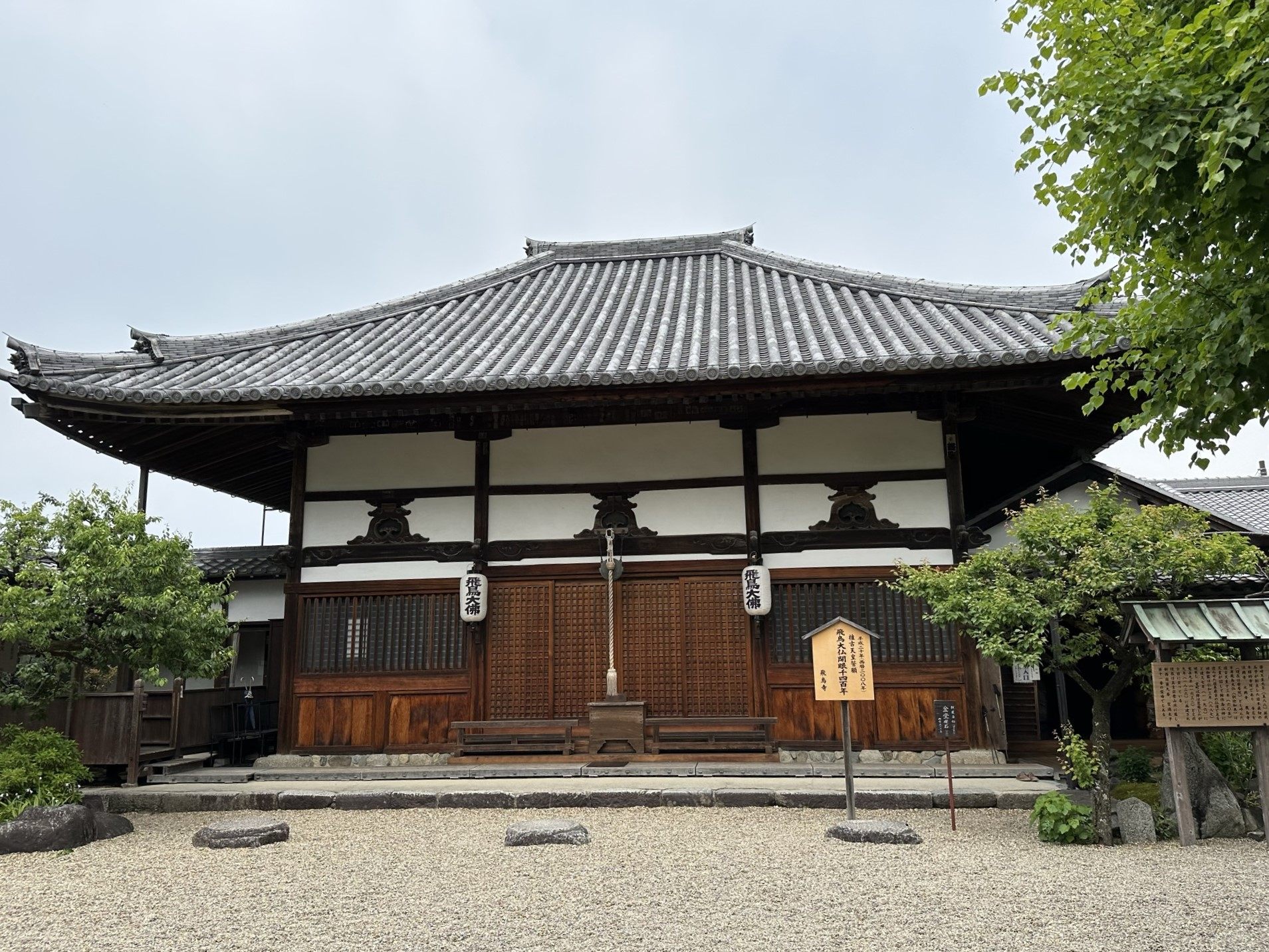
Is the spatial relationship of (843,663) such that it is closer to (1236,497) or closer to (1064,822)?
(1064,822)

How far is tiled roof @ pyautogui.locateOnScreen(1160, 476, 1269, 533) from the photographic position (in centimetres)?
1975

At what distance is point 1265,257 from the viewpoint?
4609 mm

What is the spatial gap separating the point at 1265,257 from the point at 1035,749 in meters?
10.1

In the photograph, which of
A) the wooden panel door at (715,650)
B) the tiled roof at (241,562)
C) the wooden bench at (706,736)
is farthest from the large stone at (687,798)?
the tiled roof at (241,562)

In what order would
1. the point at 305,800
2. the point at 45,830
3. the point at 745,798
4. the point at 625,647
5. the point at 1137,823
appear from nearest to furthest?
the point at 1137,823 < the point at 45,830 < the point at 745,798 < the point at 305,800 < the point at 625,647

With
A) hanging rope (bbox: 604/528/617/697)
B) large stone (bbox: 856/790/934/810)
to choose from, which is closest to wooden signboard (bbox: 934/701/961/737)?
large stone (bbox: 856/790/934/810)

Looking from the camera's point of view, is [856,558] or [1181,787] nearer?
[1181,787]

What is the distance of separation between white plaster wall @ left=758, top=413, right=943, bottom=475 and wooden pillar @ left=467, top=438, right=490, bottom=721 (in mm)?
3713

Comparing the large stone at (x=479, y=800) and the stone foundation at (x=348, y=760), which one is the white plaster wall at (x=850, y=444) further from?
the stone foundation at (x=348, y=760)

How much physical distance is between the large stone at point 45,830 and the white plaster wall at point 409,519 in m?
4.70

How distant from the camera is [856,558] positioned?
1155cm

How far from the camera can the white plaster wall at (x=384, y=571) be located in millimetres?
12242

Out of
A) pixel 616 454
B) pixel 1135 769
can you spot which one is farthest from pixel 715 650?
pixel 1135 769

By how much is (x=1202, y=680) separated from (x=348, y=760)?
968 cm
